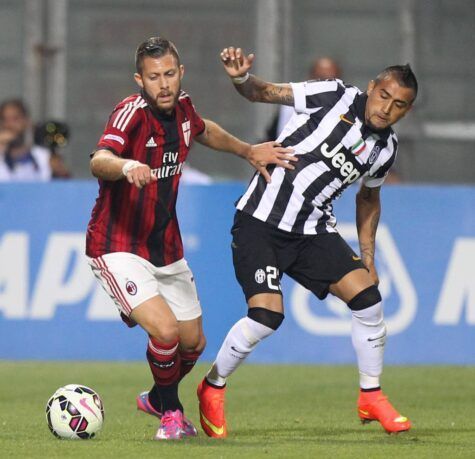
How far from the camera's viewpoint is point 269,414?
8812 millimetres

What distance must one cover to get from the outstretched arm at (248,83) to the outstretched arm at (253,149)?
0.26 m

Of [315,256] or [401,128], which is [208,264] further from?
[315,256]

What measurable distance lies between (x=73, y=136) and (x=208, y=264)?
114 inches

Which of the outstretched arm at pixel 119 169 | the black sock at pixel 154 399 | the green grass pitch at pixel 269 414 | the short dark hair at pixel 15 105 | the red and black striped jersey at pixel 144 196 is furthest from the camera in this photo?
the short dark hair at pixel 15 105

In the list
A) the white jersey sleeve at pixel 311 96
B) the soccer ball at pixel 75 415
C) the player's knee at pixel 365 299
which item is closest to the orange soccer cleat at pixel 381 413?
the player's knee at pixel 365 299

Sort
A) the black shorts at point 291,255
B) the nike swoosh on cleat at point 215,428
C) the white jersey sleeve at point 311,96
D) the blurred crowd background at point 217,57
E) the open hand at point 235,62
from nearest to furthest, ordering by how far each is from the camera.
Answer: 1. the open hand at point 235,62
2. the nike swoosh on cleat at point 215,428
3. the black shorts at point 291,255
4. the white jersey sleeve at point 311,96
5. the blurred crowd background at point 217,57

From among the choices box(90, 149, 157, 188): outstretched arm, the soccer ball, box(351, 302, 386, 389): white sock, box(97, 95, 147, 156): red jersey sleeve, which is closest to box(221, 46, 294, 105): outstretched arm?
box(97, 95, 147, 156): red jersey sleeve

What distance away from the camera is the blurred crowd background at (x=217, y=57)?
13953mm

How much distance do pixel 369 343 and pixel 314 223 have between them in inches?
28.5

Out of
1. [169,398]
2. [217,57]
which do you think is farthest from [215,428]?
[217,57]

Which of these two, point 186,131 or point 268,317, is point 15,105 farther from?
point 268,317

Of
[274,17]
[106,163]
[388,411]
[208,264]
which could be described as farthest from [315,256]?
[274,17]

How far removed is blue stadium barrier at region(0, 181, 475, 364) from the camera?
11648mm

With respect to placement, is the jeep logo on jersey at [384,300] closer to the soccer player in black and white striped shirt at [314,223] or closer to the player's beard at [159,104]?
the soccer player in black and white striped shirt at [314,223]
